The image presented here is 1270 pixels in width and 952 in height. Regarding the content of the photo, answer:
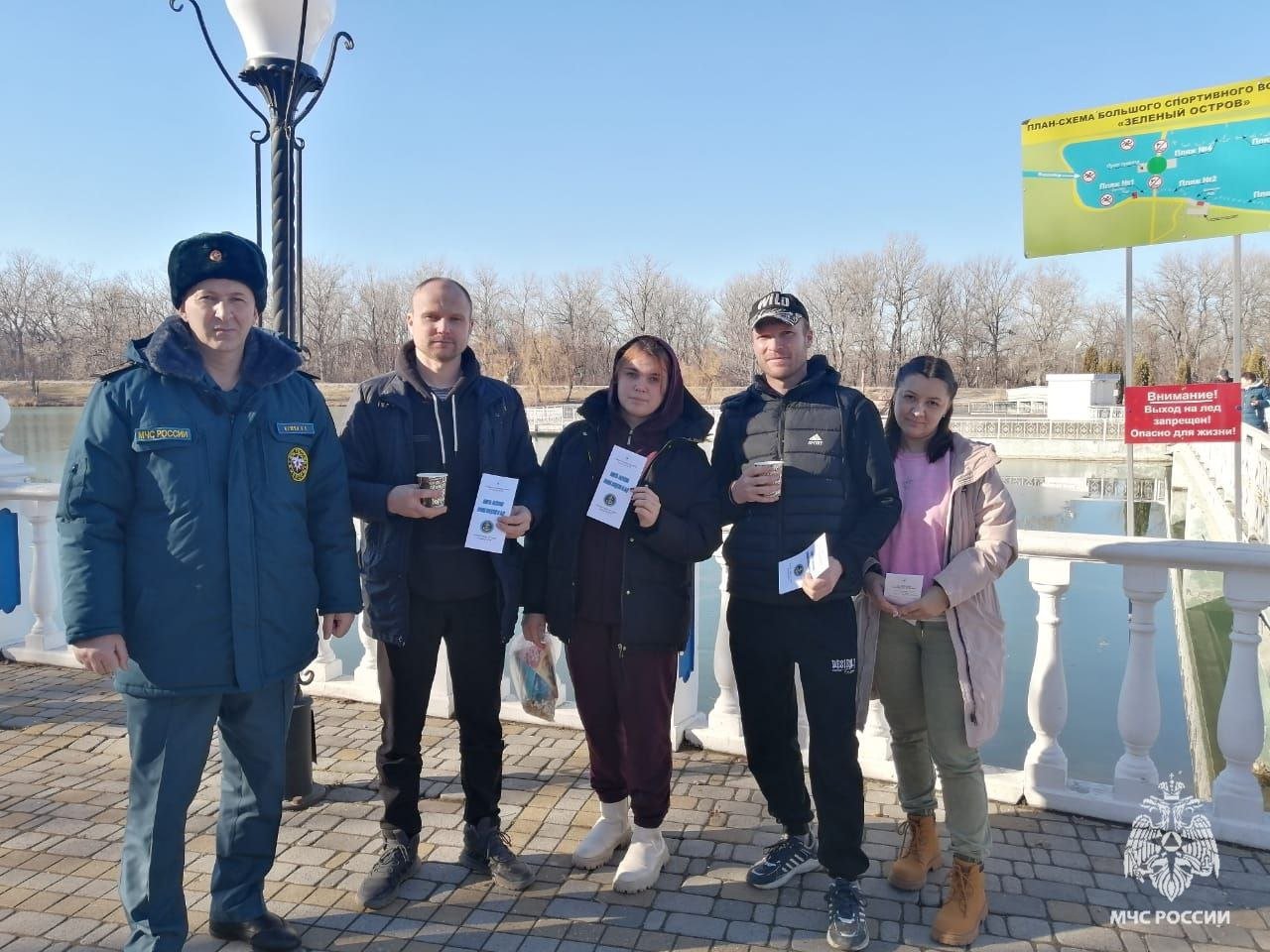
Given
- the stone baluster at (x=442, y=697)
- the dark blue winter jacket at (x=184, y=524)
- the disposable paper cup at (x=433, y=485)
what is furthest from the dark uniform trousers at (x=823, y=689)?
the stone baluster at (x=442, y=697)

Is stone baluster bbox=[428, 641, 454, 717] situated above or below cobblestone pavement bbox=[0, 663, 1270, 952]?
above

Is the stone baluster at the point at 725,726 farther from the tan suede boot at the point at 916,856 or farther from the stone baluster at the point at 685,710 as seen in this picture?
the tan suede boot at the point at 916,856

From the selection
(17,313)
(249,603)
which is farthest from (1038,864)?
(17,313)

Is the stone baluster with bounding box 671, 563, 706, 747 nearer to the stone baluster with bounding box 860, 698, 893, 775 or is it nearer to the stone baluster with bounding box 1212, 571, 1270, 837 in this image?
the stone baluster with bounding box 860, 698, 893, 775

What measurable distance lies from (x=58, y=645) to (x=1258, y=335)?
262ft

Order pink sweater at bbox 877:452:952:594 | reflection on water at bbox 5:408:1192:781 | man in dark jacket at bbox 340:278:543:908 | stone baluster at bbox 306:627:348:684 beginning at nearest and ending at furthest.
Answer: pink sweater at bbox 877:452:952:594 < man in dark jacket at bbox 340:278:543:908 < stone baluster at bbox 306:627:348:684 < reflection on water at bbox 5:408:1192:781

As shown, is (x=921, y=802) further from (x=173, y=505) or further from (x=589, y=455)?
(x=173, y=505)

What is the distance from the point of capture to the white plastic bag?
4.17 metres

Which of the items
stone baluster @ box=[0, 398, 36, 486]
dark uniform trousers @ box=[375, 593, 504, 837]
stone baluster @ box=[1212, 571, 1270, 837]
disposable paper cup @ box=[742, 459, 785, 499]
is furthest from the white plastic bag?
stone baluster @ box=[0, 398, 36, 486]

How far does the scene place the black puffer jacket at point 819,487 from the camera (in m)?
2.97

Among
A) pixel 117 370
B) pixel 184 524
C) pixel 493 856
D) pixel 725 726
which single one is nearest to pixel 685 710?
pixel 725 726

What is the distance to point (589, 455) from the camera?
129 inches

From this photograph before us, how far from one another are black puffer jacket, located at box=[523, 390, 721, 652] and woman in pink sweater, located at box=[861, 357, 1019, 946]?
66 centimetres

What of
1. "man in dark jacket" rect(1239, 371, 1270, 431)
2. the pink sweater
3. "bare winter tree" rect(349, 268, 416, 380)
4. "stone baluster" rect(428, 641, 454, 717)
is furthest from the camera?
"bare winter tree" rect(349, 268, 416, 380)
